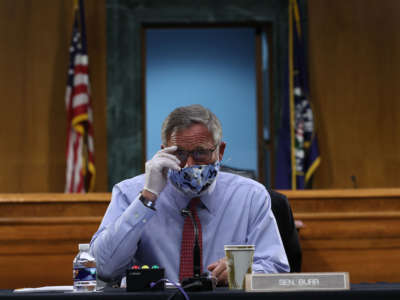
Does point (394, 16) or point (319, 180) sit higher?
point (394, 16)

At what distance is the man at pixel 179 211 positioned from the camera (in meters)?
1.95

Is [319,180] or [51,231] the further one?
[319,180]

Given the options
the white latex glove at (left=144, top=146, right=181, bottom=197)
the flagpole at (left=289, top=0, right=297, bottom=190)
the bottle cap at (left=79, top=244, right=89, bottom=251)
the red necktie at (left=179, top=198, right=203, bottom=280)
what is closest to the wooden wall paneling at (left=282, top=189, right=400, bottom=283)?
the red necktie at (left=179, top=198, right=203, bottom=280)

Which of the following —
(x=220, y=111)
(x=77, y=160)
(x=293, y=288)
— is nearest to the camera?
(x=293, y=288)

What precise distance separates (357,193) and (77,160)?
107 inches

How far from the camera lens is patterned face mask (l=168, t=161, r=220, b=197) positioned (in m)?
2.00

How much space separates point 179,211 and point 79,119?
11.5 feet

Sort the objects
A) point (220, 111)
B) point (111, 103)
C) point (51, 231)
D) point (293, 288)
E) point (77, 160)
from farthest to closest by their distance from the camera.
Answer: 1. point (220, 111)
2. point (111, 103)
3. point (77, 160)
4. point (51, 231)
5. point (293, 288)

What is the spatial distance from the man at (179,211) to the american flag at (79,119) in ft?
10.8

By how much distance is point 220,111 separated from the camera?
28.3 feet

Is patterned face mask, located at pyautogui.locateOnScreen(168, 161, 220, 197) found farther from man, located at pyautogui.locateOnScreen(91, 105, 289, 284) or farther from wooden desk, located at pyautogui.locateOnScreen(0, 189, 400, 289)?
wooden desk, located at pyautogui.locateOnScreen(0, 189, 400, 289)

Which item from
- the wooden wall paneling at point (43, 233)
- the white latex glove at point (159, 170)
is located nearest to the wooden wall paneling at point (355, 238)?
the wooden wall paneling at point (43, 233)

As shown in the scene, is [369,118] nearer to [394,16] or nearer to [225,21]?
[394,16]

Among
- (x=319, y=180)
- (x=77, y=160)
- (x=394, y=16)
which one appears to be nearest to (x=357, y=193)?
(x=319, y=180)
